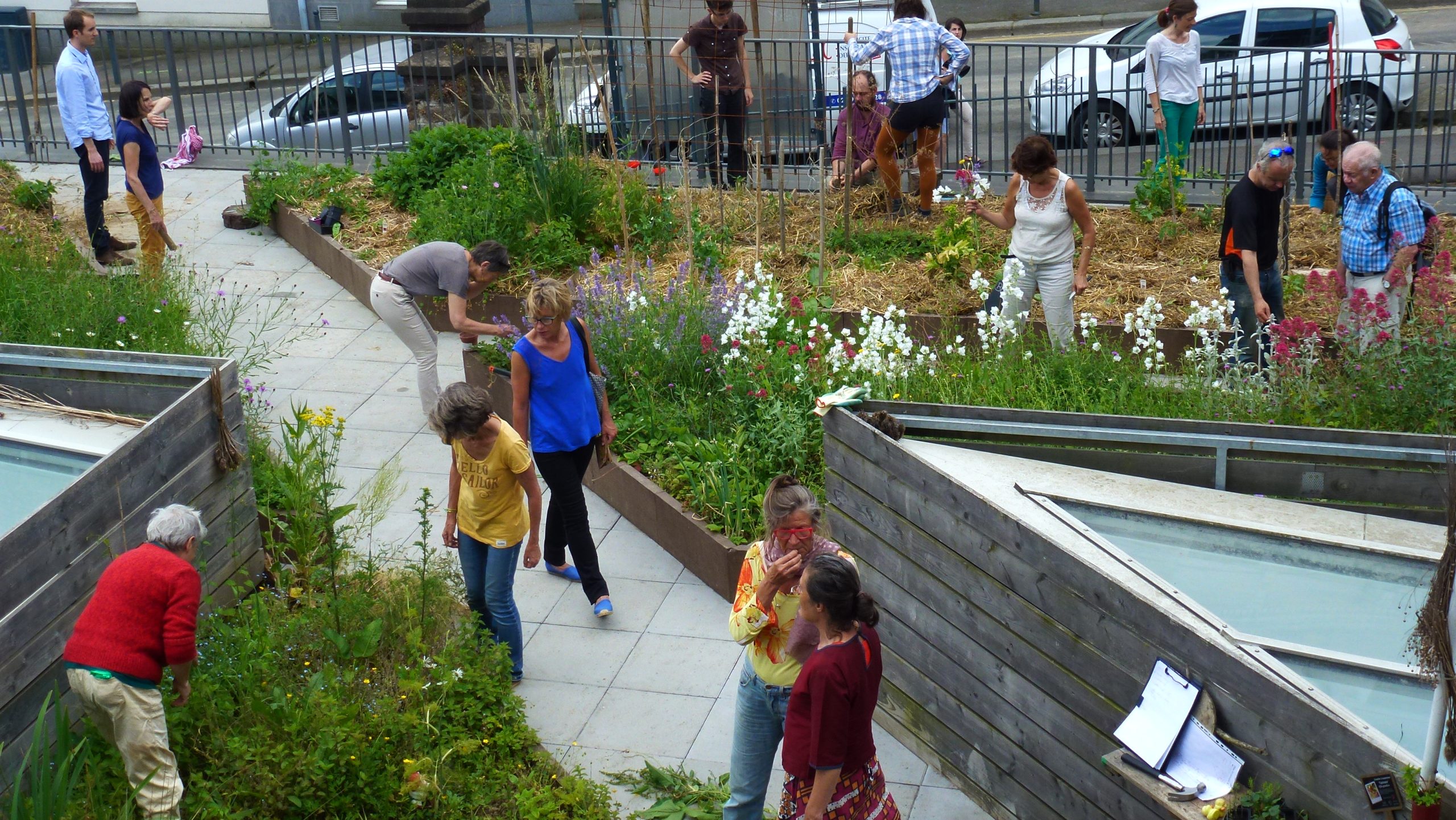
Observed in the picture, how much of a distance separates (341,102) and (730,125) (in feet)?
13.4

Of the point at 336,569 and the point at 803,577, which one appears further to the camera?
the point at 336,569

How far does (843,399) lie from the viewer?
5.48 m

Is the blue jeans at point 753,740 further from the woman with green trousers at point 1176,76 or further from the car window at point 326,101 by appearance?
the car window at point 326,101

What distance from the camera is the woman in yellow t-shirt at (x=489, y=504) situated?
544 cm

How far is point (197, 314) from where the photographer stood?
954 centimetres

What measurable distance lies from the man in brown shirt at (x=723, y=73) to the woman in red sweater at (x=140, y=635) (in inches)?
263

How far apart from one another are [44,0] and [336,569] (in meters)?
23.8

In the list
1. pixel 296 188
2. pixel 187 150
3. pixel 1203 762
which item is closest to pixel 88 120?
pixel 296 188

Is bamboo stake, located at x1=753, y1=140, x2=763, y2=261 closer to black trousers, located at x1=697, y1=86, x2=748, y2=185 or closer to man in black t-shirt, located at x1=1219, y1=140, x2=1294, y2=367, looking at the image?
black trousers, located at x1=697, y1=86, x2=748, y2=185

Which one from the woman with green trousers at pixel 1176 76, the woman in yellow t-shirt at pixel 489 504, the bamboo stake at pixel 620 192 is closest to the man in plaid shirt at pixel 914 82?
the woman with green trousers at pixel 1176 76

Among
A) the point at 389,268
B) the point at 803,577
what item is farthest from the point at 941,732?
the point at 389,268

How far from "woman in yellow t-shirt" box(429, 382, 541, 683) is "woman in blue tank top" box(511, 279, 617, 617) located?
0.30 metres

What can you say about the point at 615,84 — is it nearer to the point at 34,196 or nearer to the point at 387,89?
the point at 387,89

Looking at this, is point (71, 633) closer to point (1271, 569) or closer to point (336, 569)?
point (336, 569)
